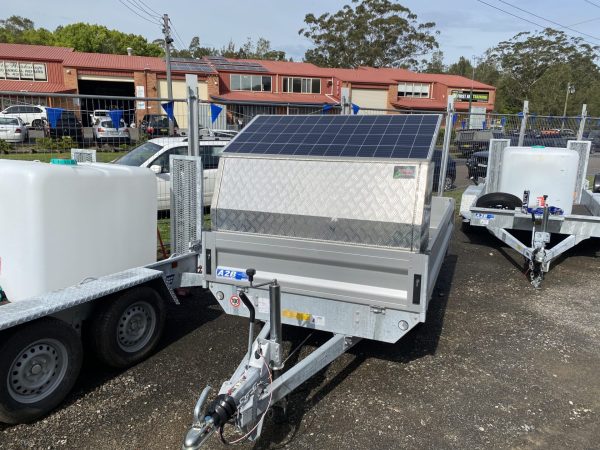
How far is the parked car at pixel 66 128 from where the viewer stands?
7310 mm

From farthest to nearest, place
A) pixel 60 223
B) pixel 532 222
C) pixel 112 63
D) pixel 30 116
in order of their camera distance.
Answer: pixel 112 63
pixel 30 116
pixel 532 222
pixel 60 223

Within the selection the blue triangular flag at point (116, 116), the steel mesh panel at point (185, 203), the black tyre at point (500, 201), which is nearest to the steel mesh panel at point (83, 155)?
the blue triangular flag at point (116, 116)

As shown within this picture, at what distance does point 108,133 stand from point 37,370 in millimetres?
5913

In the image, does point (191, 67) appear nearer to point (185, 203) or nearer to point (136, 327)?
point (185, 203)

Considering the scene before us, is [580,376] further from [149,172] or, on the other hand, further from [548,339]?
[149,172]

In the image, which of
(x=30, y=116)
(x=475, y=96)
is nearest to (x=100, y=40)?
(x=475, y=96)

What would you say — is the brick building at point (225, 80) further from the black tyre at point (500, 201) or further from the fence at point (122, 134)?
the black tyre at point (500, 201)

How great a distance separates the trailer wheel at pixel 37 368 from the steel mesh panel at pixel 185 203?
181 cm

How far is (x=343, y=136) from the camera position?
412cm

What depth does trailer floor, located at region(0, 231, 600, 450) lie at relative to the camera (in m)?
3.12

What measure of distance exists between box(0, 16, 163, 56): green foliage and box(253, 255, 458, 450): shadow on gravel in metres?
69.8

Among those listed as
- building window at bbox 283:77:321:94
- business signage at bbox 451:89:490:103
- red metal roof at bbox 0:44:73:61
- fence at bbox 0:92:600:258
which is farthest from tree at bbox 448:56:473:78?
fence at bbox 0:92:600:258

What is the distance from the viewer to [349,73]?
4816 cm

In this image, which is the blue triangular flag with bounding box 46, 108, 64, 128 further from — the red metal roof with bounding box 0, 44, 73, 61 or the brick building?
the red metal roof with bounding box 0, 44, 73, 61
